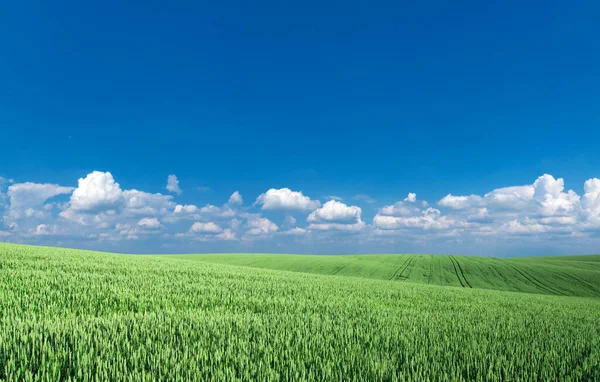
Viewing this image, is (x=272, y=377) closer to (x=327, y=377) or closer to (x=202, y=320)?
(x=327, y=377)

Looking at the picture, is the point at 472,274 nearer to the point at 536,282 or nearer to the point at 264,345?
the point at 536,282

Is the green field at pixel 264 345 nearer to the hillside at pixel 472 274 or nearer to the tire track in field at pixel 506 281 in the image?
the hillside at pixel 472 274

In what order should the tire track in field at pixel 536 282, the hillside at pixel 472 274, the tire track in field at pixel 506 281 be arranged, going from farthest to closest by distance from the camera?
the tire track in field at pixel 506 281, the hillside at pixel 472 274, the tire track in field at pixel 536 282

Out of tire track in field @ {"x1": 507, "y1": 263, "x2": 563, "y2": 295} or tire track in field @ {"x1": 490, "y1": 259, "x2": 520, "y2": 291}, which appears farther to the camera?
tire track in field @ {"x1": 490, "y1": 259, "x2": 520, "y2": 291}

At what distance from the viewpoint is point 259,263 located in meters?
58.0

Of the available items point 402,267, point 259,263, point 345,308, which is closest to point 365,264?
point 402,267

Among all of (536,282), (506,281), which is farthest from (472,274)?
(536,282)

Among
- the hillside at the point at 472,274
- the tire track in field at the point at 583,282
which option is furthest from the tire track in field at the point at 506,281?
the tire track in field at the point at 583,282

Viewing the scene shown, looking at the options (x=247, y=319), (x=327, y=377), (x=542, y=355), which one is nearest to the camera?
(x=327, y=377)

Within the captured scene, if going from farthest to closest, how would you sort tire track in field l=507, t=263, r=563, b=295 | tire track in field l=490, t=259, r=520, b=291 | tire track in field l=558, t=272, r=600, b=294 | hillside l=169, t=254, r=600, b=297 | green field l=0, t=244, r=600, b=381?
tire track in field l=490, t=259, r=520, b=291 < hillside l=169, t=254, r=600, b=297 < tire track in field l=558, t=272, r=600, b=294 < tire track in field l=507, t=263, r=563, b=295 < green field l=0, t=244, r=600, b=381

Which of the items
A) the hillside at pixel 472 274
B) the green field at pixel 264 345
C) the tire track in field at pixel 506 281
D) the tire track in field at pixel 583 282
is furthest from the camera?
the tire track in field at pixel 506 281

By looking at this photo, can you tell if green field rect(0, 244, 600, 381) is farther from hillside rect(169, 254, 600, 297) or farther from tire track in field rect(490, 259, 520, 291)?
tire track in field rect(490, 259, 520, 291)

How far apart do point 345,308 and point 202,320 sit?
166 inches

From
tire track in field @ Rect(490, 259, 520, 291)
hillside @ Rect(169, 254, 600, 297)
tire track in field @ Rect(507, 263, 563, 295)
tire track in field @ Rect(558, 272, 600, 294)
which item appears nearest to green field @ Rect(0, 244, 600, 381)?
hillside @ Rect(169, 254, 600, 297)
